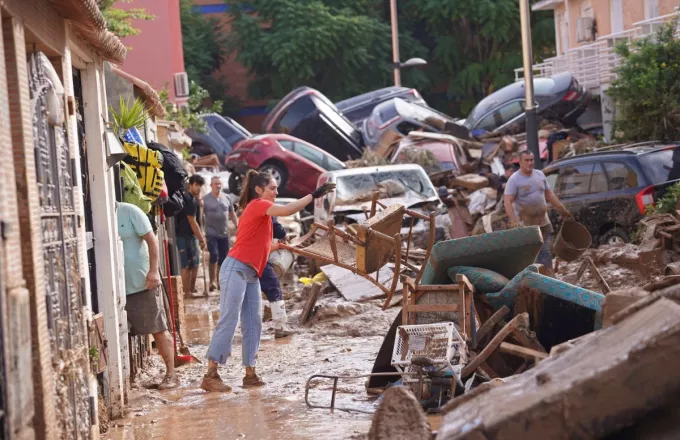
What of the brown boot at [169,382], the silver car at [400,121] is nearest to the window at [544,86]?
the silver car at [400,121]

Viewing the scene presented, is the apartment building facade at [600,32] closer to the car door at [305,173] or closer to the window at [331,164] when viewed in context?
the window at [331,164]

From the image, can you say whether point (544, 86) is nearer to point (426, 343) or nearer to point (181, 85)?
point (181, 85)

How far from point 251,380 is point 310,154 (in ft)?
62.9

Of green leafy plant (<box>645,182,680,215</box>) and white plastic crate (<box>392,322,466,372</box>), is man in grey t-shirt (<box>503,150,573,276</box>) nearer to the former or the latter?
green leafy plant (<box>645,182,680,215</box>)

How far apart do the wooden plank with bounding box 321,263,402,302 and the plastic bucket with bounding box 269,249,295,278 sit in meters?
2.12

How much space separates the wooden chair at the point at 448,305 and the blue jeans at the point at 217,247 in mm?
9203

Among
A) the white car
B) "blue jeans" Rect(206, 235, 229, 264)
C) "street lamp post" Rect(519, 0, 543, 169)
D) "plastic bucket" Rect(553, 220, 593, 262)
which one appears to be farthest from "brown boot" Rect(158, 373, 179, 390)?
"street lamp post" Rect(519, 0, 543, 169)

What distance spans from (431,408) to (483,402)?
228 cm

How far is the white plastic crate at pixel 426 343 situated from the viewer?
8180 mm

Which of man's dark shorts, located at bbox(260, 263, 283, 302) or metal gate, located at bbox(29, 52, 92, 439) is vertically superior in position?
metal gate, located at bbox(29, 52, 92, 439)

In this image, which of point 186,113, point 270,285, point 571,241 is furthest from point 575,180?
point 186,113

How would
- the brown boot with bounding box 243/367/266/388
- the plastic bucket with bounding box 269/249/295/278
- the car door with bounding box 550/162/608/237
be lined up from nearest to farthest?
1. the brown boot with bounding box 243/367/266/388
2. the car door with bounding box 550/162/608/237
3. the plastic bucket with bounding box 269/249/295/278

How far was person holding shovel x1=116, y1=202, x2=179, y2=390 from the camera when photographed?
9526 mm

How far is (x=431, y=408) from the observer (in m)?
7.99
